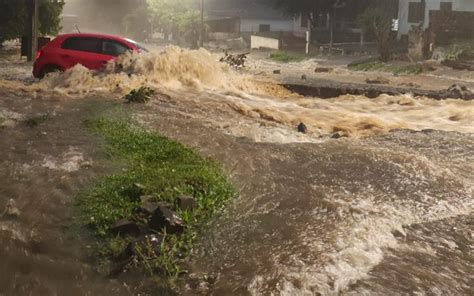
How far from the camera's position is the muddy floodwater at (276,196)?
5.06m

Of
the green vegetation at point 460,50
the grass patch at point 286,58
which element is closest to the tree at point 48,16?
the grass patch at point 286,58

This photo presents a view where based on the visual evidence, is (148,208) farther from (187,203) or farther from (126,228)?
(187,203)

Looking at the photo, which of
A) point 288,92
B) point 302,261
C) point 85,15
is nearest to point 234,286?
point 302,261

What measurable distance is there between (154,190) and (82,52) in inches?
415

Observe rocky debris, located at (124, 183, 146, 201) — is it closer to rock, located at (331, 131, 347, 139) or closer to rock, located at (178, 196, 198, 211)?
rock, located at (178, 196, 198, 211)

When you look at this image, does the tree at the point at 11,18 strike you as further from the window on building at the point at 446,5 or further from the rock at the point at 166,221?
the window on building at the point at 446,5

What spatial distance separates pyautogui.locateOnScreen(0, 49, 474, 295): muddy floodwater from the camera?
5.06 metres

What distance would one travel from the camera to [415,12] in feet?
138

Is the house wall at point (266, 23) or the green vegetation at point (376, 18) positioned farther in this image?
the house wall at point (266, 23)

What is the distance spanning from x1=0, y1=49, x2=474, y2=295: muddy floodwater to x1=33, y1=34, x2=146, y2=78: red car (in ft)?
5.18

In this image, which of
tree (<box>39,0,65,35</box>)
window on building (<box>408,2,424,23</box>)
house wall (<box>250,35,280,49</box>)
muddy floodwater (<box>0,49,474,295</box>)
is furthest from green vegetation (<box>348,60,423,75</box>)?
house wall (<box>250,35,280,49</box>)

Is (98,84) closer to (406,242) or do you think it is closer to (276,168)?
(276,168)

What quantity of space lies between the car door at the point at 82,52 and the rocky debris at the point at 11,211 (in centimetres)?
1008

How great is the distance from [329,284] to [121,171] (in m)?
3.96
